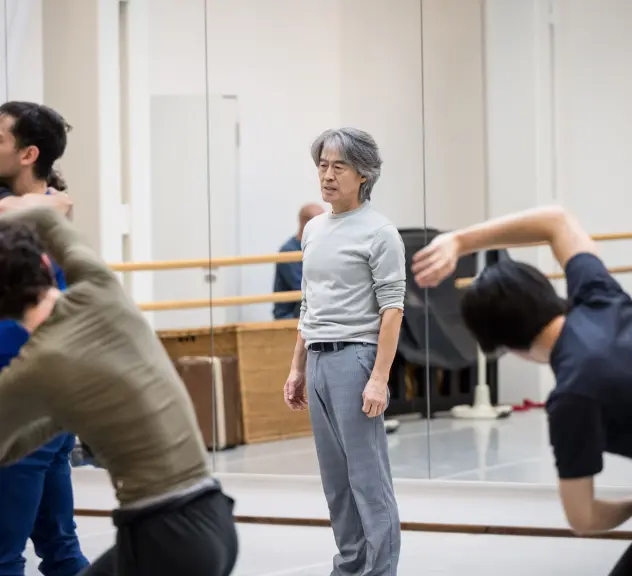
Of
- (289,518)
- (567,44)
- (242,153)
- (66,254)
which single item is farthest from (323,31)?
(66,254)

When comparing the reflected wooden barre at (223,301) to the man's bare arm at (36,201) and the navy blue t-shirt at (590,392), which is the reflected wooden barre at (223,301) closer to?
the man's bare arm at (36,201)

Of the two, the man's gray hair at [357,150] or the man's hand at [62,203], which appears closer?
the man's hand at [62,203]

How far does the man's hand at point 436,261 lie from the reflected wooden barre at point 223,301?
3.22 metres

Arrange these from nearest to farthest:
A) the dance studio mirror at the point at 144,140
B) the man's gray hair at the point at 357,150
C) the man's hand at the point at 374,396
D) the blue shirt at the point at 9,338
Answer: the blue shirt at the point at 9,338, the man's hand at the point at 374,396, the man's gray hair at the point at 357,150, the dance studio mirror at the point at 144,140

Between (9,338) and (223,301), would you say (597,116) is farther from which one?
(9,338)

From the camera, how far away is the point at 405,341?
5207 mm

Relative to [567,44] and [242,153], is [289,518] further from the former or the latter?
[567,44]

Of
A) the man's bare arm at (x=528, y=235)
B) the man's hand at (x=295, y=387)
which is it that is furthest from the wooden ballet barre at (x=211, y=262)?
the man's bare arm at (x=528, y=235)

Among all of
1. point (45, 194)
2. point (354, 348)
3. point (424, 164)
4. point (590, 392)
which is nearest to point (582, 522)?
point (590, 392)

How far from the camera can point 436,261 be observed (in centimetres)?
193

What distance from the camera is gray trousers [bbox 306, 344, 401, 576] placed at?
310 centimetres

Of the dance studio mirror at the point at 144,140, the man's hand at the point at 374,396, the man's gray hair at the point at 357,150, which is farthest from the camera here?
the dance studio mirror at the point at 144,140

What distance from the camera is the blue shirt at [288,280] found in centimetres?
521

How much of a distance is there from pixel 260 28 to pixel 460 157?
3.52ft
